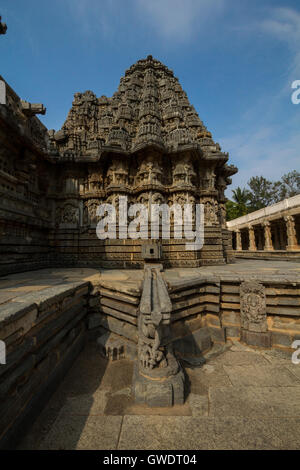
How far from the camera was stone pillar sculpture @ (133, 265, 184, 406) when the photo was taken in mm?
2301

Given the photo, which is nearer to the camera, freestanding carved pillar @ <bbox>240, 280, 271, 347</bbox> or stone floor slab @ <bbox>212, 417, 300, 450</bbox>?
stone floor slab @ <bbox>212, 417, 300, 450</bbox>

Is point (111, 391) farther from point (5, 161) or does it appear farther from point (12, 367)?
point (5, 161)

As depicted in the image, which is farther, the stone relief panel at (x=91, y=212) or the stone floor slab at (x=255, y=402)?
the stone relief panel at (x=91, y=212)

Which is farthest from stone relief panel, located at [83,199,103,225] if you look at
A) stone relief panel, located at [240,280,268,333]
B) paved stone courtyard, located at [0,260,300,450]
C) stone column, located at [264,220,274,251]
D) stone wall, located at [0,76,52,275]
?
stone column, located at [264,220,274,251]

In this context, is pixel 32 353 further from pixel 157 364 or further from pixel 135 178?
pixel 135 178

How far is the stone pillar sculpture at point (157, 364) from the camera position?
7.55ft

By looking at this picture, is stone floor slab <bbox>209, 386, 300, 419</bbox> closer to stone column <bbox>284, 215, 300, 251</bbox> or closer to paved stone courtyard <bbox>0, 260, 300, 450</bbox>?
paved stone courtyard <bbox>0, 260, 300, 450</bbox>

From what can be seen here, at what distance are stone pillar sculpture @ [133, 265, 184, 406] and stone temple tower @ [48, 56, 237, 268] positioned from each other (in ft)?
16.9

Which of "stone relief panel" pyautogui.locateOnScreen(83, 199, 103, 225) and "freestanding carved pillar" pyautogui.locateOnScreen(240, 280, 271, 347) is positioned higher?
"stone relief panel" pyautogui.locateOnScreen(83, 199, 103, 225)

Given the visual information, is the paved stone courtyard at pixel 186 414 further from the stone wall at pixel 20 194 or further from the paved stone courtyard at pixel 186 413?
the stone wall at pixel 20 194

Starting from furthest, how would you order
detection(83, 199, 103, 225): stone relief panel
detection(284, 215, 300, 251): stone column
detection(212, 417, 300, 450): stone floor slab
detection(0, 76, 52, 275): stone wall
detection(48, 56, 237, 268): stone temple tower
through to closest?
1. detection(284, 215, 300, 251): stone column
2. detection(83, 199, 103, 225): stone relief panel
3. detection(48, 56, 237, 268): stone temple tower
4. detection(0, 76, 52, 275): stone wall
5. detection(212, 417, 300, 450): stone floor slab

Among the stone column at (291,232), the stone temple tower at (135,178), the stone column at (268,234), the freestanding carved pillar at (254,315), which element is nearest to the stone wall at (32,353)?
the freestanding carved pillar at (254,315)

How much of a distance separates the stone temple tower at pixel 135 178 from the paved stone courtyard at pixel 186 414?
4.91m

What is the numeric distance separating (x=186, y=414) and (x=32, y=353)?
220cm
